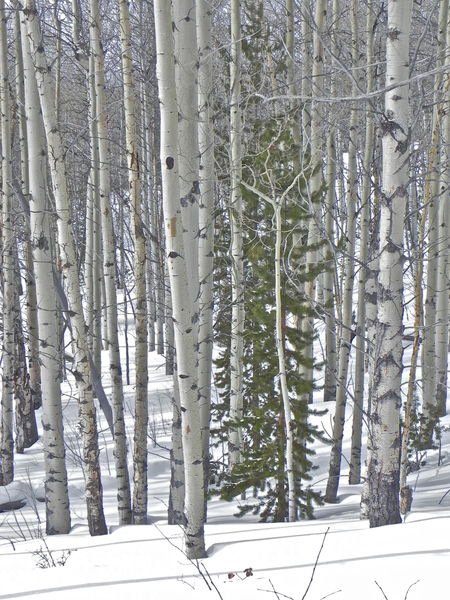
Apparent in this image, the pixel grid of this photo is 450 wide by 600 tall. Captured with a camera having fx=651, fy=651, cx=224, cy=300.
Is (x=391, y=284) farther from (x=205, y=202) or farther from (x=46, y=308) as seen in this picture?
(x=46, y=308)

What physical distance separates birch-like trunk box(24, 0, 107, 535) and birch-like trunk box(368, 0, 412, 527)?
2.84 meters

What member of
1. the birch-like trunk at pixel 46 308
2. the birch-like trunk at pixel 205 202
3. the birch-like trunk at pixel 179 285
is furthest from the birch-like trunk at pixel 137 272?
the birch-like trunk at pixel 179 285

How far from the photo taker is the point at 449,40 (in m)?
8.01

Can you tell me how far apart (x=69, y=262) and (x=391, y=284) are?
2967 mm

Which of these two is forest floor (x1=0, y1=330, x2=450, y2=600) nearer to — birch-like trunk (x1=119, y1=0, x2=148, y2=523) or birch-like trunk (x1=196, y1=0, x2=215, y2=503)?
birch-like trunk (x1=119, y1=0, x2=148, y2=523)

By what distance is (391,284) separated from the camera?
440 cm

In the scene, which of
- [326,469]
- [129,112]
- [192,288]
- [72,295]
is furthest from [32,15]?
[326,469]

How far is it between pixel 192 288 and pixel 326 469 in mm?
5774

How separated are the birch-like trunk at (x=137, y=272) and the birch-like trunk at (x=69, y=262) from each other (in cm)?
100

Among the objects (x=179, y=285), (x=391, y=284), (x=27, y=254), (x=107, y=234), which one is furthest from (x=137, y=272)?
(x=27, y=254)

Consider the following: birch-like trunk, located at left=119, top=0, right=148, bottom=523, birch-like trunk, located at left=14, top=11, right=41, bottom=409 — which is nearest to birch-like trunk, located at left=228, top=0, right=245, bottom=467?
birch-like trunk, located at left=119, top=0, right=148, bottom=523

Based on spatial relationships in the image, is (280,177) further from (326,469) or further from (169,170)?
(326,469)

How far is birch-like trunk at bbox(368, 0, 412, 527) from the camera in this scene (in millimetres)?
4141

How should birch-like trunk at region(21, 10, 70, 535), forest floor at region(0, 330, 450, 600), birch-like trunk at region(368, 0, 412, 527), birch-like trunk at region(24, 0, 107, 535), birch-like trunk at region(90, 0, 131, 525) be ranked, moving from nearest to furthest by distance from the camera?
forest floor at region(0, 330, 450, 600) → birch-like trunk at region(368, 0, 412, 527) → birch-like trunk at region(24, 0, 107, 535) → birch-like trunk at region(21, 10, 70, 535) → birch-like trunk at region(90, 0, 131, 525)
